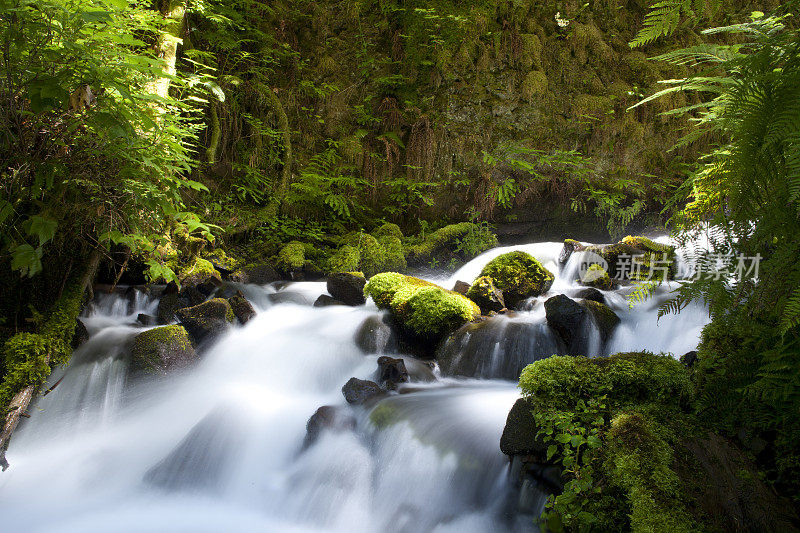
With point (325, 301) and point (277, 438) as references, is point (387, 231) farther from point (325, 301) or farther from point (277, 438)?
point (277, 438)

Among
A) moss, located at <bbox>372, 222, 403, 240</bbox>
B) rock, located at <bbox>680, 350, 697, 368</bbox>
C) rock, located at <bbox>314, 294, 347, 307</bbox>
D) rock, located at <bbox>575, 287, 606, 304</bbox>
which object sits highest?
moss, located at <bbox>372, 222, 403, 240</bbox>

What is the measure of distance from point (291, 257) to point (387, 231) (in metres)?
2.34

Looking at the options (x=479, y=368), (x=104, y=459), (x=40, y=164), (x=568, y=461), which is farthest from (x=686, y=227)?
(x=104, y=459)

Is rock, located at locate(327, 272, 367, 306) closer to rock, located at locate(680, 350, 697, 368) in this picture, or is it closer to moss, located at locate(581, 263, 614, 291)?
moss, located at locate(581, 263, 614, 291)

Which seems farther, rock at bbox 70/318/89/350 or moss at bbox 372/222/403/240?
moss at bbox 372/222/403/240

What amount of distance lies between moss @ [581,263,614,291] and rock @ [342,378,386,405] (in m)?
4.14

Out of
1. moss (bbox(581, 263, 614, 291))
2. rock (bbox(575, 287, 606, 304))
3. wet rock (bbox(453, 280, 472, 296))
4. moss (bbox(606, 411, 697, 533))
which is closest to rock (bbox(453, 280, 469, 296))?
wet rock (bbox(453, 280, 472, 296))

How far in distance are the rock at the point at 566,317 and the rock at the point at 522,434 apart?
225 centimetres

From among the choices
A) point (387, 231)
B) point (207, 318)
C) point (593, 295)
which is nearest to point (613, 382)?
point (593, 295)

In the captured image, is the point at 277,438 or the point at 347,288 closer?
the point at 277,438

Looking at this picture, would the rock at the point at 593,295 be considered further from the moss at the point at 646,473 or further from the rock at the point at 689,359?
the moss at the point at 646,473

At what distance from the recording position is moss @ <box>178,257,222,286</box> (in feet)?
21.3

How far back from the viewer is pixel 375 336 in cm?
571

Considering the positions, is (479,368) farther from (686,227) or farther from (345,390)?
(686,227)
